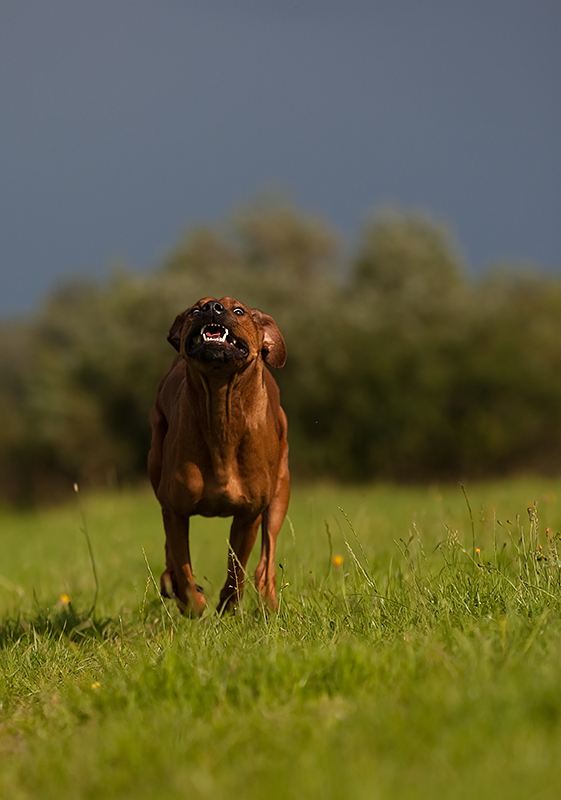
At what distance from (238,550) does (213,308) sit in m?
1.70

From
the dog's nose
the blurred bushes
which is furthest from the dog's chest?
the blurred bushes

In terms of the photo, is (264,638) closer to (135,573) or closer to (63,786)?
(63,786)

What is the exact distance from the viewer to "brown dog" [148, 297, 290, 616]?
5.25 meters

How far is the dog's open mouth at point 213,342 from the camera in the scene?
5145mm

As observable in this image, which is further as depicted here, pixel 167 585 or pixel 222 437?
pixel 167 585

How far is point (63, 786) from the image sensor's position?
11.0 feet

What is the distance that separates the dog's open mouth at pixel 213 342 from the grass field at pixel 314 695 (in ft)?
4.95

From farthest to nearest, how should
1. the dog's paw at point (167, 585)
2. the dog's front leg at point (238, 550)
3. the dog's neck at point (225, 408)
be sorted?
the dog's paw at point (167, 585)
the dog's front leg at point (238, 550)
the dog's neck at point (225, 408)

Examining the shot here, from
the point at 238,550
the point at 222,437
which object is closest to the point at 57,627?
the point at 238,550

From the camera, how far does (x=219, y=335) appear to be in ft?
17.1

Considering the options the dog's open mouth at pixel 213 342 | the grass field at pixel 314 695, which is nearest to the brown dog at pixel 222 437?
the dog's open mouth at pixel 213 342

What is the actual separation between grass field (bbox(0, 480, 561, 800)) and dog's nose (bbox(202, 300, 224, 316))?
5.71 ft

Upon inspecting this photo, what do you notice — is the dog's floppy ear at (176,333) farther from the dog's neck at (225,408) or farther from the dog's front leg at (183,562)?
the dog's front leg at (183,562)

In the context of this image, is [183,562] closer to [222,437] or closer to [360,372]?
[222,437]
